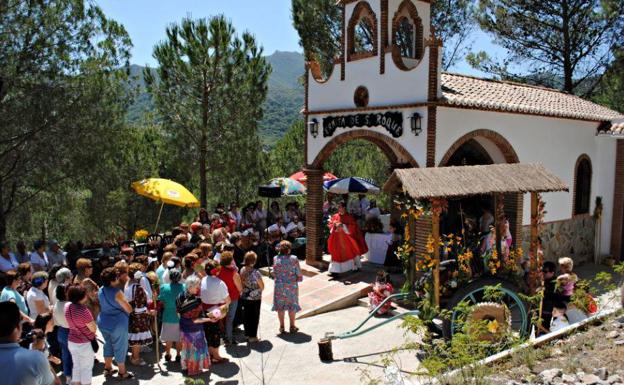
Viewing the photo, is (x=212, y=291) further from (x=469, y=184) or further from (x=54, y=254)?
(x=54, y=254)

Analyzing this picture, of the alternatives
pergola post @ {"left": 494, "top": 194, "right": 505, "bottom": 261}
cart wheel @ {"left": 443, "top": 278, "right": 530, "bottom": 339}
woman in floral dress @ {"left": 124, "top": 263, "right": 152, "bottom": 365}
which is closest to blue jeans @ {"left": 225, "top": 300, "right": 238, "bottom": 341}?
woman in floral dress @ {"left": 124, "top": 263, "right": 152, "bottom": 365}

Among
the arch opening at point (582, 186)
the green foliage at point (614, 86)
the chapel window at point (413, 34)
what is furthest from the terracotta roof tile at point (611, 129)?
the chapel window at point (413, 34)

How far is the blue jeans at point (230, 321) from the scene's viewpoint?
8.25 metres

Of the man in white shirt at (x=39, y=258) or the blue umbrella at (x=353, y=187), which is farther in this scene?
the blue umbrella at (x=353, y=187)

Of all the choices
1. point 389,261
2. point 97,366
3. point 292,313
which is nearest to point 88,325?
point 97,366

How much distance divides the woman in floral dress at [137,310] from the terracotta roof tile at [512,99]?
671 cm

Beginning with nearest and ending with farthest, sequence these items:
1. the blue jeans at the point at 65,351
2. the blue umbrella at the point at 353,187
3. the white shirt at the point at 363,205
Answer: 1. the blue jeans at the point at 65,351
2. the blue umbrella at the point at 353,187
3. the white shirt at the point at 363,205

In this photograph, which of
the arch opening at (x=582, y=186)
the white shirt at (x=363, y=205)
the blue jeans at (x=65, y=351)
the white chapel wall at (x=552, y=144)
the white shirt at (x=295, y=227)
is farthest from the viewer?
the white shirt at (x=363, y=205)

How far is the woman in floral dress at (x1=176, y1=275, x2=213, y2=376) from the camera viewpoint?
22.6 feet

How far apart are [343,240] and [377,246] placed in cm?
136

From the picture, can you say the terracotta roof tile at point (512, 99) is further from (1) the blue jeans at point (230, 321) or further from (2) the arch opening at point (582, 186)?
(1) the blue jeans at point (230, 321)

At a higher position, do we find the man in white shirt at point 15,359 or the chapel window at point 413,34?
the chapel window at point 413,34

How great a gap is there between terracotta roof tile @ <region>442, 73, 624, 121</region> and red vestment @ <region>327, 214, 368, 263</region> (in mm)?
3451

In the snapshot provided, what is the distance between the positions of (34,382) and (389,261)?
9153mm
